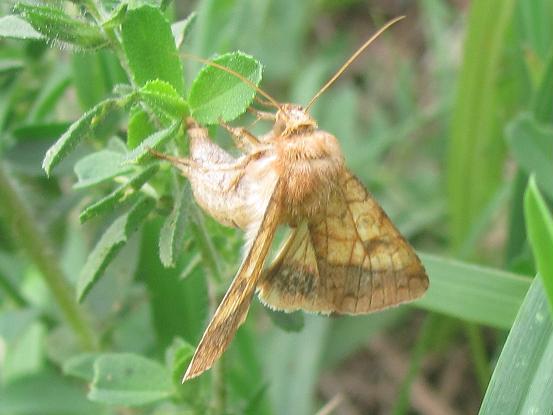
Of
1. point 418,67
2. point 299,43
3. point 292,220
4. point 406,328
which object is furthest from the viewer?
point 418,67

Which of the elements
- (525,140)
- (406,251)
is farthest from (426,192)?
(406,251)

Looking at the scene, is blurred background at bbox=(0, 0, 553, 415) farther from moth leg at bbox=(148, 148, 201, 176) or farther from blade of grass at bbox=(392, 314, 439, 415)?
moth leg at bbox=(148, 148, 201, 176)

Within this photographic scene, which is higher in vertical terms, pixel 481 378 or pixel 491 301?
pixel 491 301

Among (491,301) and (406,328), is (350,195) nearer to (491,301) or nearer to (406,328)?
(491,301)

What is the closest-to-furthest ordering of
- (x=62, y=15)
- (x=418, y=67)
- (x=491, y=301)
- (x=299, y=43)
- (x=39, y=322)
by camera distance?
(x=62, y=15) → (x=491, y=301) → (x=39, y=322) → (x=299, y=43) → (x=418, y=67)

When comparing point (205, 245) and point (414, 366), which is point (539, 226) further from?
point (414, 366)

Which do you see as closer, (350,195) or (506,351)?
(506,351)

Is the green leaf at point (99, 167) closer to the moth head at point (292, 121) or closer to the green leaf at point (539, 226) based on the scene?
the moth head at point (292, 121)

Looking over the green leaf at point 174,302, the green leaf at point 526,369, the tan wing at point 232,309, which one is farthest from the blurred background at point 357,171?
the green leaf at point 526,369
